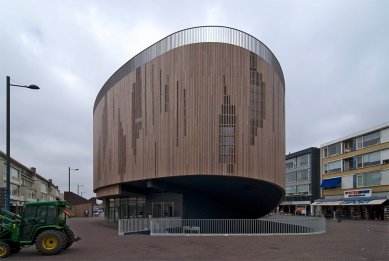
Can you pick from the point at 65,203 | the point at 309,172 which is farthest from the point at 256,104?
the point at 309,172

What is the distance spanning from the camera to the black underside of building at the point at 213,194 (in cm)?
2921

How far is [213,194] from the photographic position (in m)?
32.2

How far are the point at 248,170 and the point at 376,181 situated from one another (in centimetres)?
3792

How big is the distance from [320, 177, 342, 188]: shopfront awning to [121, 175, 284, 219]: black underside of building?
3646 cm

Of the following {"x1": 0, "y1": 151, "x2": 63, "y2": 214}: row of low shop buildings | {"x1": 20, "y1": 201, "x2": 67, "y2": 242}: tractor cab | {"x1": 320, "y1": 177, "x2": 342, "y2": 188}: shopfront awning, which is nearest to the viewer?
{"x1": 20, "y1": 201, "x2": 67, "y2": 242}: tractor cab

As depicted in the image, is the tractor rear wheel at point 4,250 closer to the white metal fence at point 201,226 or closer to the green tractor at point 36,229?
the green tractor at point 36,229

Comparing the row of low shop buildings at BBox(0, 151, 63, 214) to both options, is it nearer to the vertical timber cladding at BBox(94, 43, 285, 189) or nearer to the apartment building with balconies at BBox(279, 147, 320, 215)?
Result: the vertical timber cladding at BBox(94, 43, 285, 189)

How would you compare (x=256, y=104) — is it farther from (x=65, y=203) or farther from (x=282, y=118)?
(x=65, y=203)

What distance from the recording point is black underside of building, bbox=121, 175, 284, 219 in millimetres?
29212

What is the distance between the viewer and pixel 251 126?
92.4ft

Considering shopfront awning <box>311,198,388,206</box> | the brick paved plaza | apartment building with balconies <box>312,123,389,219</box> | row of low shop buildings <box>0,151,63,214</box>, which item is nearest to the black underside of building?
the brick paved plaza

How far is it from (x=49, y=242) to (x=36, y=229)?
0.83 meters

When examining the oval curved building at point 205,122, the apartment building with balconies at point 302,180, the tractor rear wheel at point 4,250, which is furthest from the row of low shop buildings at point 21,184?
the apartment building with balconies at point 302,180

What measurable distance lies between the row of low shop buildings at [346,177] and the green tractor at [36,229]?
48997mm
